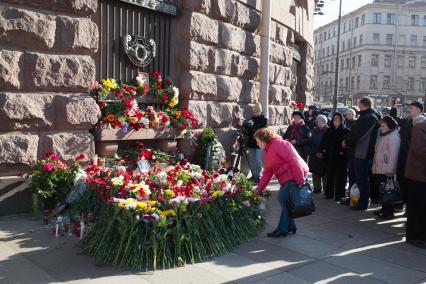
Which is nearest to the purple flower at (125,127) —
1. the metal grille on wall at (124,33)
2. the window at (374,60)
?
the metal grille on wall at (124,33)

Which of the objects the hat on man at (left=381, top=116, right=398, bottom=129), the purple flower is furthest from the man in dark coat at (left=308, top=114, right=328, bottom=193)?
the purple flower

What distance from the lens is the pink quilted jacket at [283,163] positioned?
6.18 metres

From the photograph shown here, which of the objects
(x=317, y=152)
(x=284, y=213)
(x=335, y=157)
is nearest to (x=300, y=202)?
(x=284, y=213)

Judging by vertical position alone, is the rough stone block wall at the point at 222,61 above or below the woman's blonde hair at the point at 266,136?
above

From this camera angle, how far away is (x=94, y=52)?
7.34 meters

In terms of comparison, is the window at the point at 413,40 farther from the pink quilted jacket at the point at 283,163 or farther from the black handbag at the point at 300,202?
the black handbag at the point at 300,202

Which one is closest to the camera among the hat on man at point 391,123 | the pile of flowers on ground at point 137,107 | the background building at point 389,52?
the pile of flowers on ground at point 137,107

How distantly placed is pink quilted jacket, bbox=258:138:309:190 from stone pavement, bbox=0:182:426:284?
83 centimetres

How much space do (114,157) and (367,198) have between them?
4473 mm

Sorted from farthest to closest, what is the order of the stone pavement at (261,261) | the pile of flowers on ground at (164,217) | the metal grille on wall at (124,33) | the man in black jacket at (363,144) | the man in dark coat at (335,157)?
the man in dark coat at (335,157), the man in black jacket at (363,144), the metal grille on wall at (124,33), the pile of flowers on ground at (164,217), the stone pavement at (261,261)

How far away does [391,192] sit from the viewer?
759 centimetres

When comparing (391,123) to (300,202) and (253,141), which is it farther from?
(253,141)

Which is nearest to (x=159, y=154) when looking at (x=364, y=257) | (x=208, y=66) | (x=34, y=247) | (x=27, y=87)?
(x=208, y=66)

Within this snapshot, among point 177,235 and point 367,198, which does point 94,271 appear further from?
point 367,198
